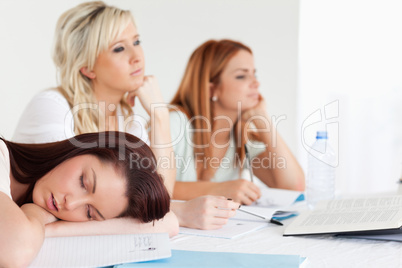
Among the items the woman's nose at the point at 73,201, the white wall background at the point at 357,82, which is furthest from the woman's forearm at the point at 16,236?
the white wall background at the point at 357,82

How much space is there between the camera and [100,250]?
2.61ft

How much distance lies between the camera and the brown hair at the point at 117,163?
3.16ft

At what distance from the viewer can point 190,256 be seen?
0.82 metres

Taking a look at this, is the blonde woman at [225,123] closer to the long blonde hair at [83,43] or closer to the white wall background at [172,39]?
the long blonde hair at [83,43]

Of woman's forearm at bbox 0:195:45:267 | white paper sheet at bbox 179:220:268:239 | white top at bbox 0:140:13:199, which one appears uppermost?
white top at bbox 0:140:13:199

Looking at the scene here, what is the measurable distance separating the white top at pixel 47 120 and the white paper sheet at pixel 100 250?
701 millimetres

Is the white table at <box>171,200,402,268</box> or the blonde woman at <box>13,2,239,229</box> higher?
the blonde woman at <box>13,2,239,229</box>

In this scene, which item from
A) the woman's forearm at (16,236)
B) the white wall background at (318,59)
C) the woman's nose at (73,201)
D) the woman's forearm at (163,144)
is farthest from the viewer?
the white wall background at (318,59)

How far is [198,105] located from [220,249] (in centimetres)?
135

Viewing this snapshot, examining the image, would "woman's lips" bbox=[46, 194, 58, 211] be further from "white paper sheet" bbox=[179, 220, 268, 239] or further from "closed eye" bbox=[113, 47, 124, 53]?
"closed eye" bbox=[113, 47, 124, 53]

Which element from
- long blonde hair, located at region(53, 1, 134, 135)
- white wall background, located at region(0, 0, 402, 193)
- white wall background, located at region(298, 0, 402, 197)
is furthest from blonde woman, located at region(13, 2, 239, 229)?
white wall background, located at region(298, 0, 402, 197)

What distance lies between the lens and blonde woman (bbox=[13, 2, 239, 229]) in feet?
5.65

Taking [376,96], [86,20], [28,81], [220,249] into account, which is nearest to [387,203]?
[220,249]

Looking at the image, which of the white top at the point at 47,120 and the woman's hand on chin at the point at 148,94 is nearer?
the white top at the point at 47,120
